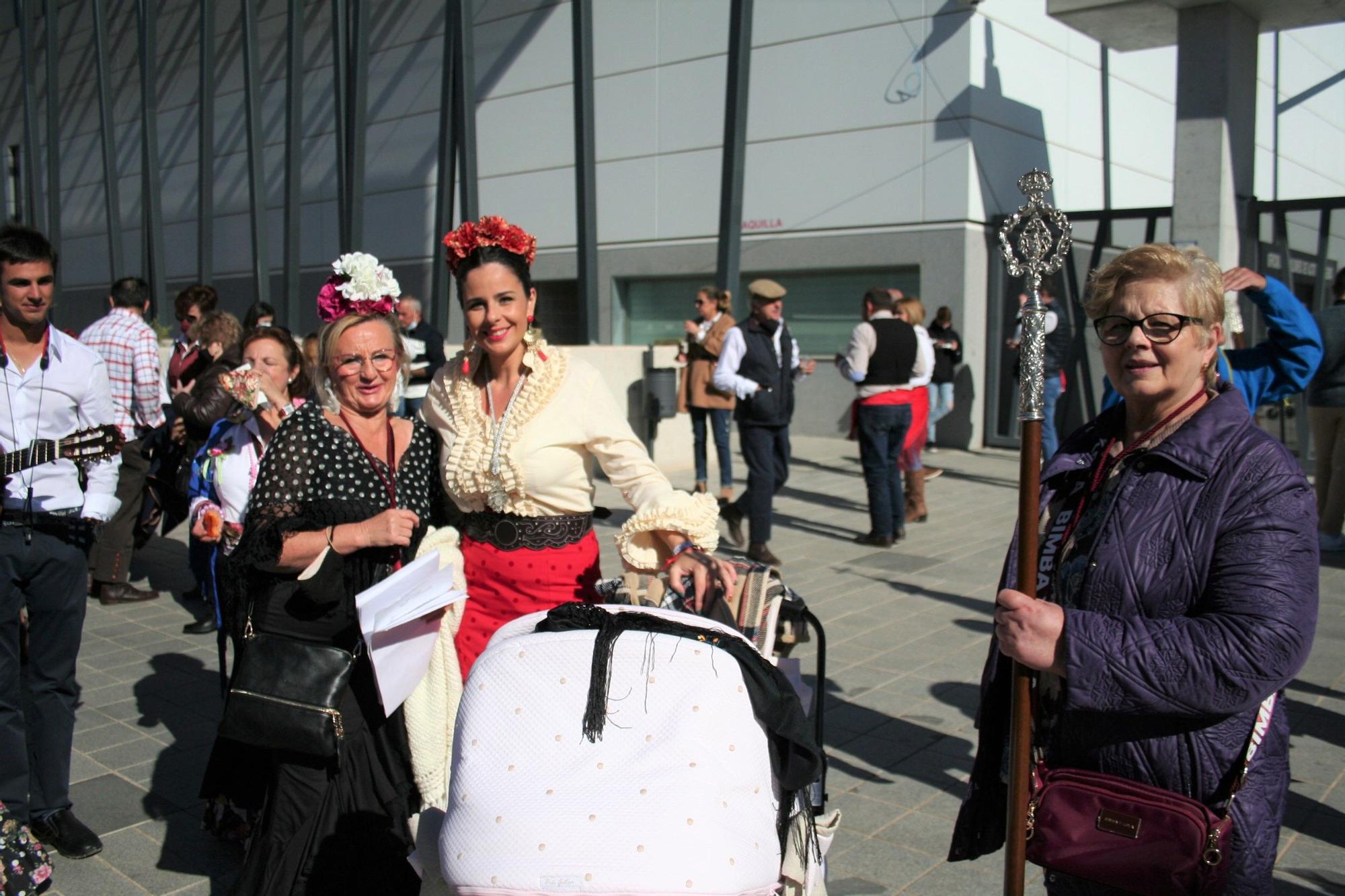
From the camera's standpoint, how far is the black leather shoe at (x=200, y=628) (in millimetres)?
6391

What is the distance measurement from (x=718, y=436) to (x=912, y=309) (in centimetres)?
220

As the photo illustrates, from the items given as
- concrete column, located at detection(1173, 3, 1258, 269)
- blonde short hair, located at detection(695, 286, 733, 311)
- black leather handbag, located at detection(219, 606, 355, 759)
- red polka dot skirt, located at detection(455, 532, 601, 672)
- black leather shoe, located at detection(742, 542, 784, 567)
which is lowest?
black leather shoe, located at detection(742, 542, 784, 567)

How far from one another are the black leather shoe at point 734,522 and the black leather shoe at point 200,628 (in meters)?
3.60

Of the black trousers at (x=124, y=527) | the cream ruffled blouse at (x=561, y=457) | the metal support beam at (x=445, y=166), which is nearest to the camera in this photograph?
the cream ruffled blouse at (x=561, y=457)

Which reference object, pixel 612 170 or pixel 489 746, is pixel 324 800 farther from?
pixel 612 170

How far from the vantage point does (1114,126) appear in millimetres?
16141

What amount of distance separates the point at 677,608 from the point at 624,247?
14375mm

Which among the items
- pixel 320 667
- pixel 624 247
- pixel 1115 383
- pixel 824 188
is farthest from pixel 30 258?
pixel 624 247

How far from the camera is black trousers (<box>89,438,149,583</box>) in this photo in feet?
23.1

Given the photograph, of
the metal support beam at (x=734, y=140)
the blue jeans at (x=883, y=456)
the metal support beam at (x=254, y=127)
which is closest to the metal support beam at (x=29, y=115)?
the metal support beam at (x=254, y=127)

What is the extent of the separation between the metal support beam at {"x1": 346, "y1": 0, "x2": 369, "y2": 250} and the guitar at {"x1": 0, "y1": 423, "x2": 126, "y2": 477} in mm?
12111

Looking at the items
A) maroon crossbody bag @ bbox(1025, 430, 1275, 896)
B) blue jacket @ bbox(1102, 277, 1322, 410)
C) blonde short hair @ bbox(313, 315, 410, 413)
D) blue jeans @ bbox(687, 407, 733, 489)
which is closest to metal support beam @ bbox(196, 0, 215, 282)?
blue jeans @ bbox(687, 407, 733, 489)

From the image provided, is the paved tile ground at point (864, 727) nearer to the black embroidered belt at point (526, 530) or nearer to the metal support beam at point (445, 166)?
the black embroidered belt at point (526, 530)

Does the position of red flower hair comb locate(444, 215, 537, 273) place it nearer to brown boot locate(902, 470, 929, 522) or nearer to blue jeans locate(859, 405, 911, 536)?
blue jeans locate(859, 405, 911, 536)
